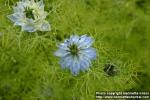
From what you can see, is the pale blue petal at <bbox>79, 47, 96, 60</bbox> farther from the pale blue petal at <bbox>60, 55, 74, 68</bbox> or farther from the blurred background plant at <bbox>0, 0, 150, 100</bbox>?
the blurred background plant at <bbox>0, 0, 150, 100</bbox>

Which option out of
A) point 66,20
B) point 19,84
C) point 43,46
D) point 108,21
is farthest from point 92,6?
point 19,84

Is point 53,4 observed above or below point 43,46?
above

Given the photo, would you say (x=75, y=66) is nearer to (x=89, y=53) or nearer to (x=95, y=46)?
(x=89, y=53)

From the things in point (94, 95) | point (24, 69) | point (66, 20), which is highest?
point (66, 20)

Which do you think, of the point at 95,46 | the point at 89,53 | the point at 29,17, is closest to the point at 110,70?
the point at 95,46

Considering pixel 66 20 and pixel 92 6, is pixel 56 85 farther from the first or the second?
pixel 92 6
